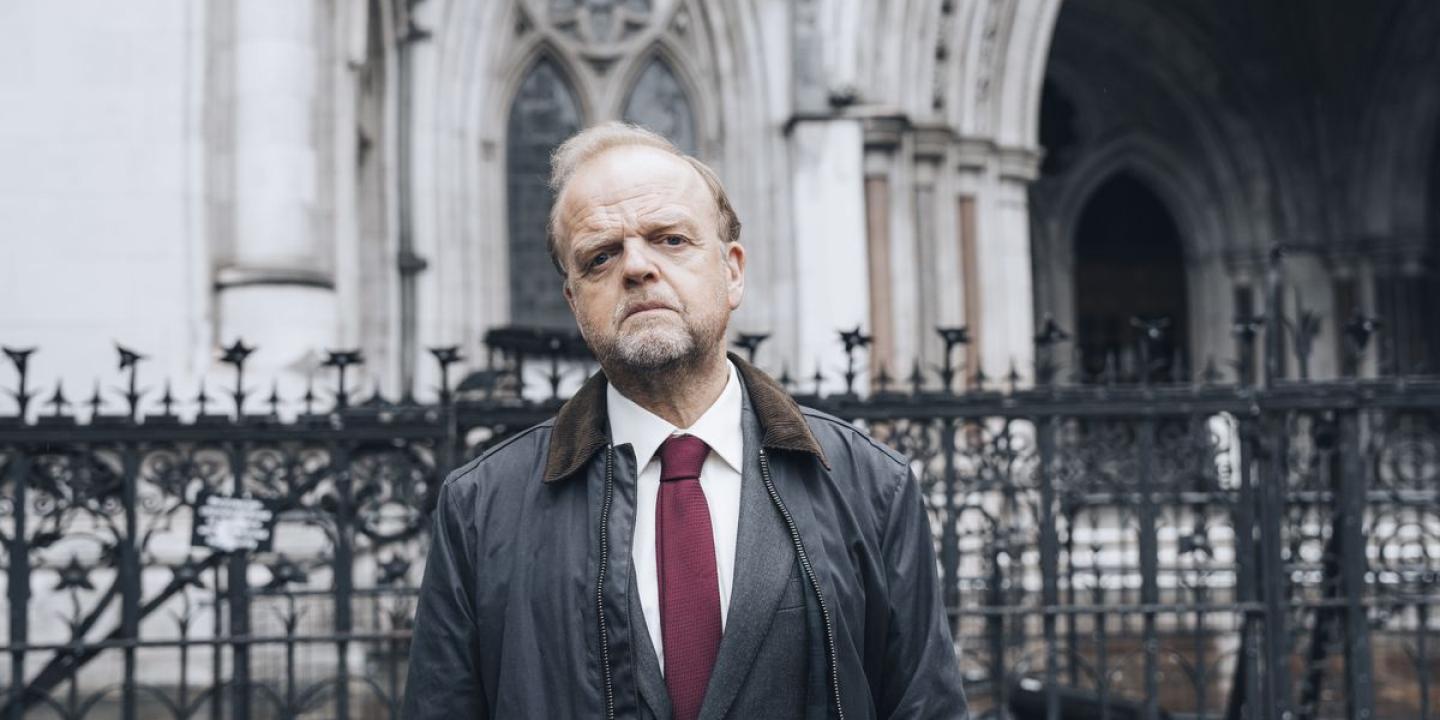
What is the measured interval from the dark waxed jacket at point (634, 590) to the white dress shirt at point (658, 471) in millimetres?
29

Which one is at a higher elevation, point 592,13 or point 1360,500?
point 592,13

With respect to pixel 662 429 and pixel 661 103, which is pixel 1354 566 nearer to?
pixel 662 429

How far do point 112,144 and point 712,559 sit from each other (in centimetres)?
589

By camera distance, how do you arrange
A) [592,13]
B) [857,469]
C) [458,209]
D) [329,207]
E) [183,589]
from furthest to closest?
1. [592,13]
2. [458,209]
3. [329,207]
4. [183,589]
5. [857,469]

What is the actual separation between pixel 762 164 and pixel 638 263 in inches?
353

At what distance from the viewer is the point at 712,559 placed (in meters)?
2.27

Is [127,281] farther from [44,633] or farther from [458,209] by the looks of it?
[458,209]

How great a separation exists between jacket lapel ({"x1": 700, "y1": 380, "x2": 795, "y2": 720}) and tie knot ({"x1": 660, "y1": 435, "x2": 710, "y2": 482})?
7 centimetres

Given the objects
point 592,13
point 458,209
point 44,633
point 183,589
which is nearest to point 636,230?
point 183,589

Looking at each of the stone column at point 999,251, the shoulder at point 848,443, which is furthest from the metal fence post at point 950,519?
the stone column at point 999,251

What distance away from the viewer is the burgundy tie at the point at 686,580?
223 cm

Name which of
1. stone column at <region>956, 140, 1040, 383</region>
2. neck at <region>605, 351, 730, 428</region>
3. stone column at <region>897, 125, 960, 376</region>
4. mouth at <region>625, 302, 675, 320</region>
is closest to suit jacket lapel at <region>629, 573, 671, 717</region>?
neck at <region>605, 351, 730, 428</region>

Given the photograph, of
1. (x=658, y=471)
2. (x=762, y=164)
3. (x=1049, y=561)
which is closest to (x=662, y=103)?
(x=762, y=164)

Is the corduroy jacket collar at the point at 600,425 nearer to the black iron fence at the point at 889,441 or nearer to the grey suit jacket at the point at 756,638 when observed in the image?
the grey suit jacket at the point at 756,638
